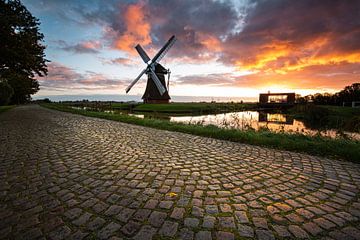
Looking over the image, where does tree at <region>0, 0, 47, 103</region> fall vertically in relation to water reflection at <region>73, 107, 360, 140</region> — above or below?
above

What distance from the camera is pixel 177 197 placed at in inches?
107

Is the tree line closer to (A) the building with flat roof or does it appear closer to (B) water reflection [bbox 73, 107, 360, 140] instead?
(A) the building with flat roof

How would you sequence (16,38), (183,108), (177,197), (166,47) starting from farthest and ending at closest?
(166,47), (183,108), (16,38), (177,197)

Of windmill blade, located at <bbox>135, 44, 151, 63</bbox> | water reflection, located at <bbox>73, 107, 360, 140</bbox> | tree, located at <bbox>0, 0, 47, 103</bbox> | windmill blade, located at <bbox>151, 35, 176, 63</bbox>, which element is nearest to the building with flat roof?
water reflection, located at <bbox>73, 107, 360, 140</bbox>

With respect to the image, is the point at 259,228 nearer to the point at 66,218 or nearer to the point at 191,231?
the point at 191,231

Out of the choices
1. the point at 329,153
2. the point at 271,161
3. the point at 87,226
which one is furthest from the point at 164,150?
→ the point at 329,153

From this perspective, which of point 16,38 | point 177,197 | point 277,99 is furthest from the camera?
point 277,99

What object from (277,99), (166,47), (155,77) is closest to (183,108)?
(155,77)

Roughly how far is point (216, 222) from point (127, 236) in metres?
1.07

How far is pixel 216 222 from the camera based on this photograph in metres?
2.17

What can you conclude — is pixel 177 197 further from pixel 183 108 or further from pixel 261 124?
pixel 183 108

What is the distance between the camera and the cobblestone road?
2066 millimetres

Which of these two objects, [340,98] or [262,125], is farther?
[340,98]

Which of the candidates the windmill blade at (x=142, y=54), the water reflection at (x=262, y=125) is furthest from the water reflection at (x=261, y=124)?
the windmill blade at (x=142, y=54)
